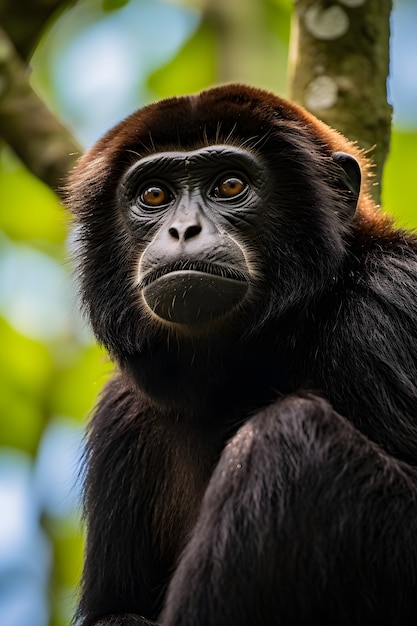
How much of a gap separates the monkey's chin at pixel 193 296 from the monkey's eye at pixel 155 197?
1.98ft

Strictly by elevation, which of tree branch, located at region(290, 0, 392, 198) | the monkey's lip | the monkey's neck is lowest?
the monkey's neck

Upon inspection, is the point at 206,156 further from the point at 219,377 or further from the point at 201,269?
the point at 219,377

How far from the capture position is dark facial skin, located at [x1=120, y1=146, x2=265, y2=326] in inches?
211

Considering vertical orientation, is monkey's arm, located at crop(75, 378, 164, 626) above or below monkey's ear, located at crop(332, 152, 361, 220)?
below

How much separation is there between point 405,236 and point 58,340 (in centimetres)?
578

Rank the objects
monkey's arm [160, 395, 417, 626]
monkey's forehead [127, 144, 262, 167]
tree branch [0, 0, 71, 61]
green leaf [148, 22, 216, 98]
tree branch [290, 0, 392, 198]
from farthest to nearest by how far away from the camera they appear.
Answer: green leaf [148, 22, 216, 98], tree branch [0, 0, 71, 61], tree branch [290, 0, 392, 198], monkey's forehead [127, 144, 262, 167], monkey's arm [160, 395, 417, 626]

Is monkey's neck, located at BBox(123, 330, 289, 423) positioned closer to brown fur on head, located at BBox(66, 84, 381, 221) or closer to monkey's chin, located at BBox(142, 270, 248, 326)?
monkey's chin, located at BBox(142, 270, 248, 326)

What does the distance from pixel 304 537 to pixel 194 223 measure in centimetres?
167

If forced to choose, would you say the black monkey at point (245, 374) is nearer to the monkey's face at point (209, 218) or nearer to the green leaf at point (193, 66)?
the monkey's face at point (209, 218)

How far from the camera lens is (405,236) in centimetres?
582

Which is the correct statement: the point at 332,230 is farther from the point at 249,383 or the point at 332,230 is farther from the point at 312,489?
the point at 312,489

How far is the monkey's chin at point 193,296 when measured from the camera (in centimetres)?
533

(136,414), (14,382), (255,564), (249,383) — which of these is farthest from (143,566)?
(14,382)

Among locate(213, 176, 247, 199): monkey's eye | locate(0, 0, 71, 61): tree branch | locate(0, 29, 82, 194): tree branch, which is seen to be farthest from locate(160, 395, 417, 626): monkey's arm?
locate(0, 0, 71, 61): tree branch
